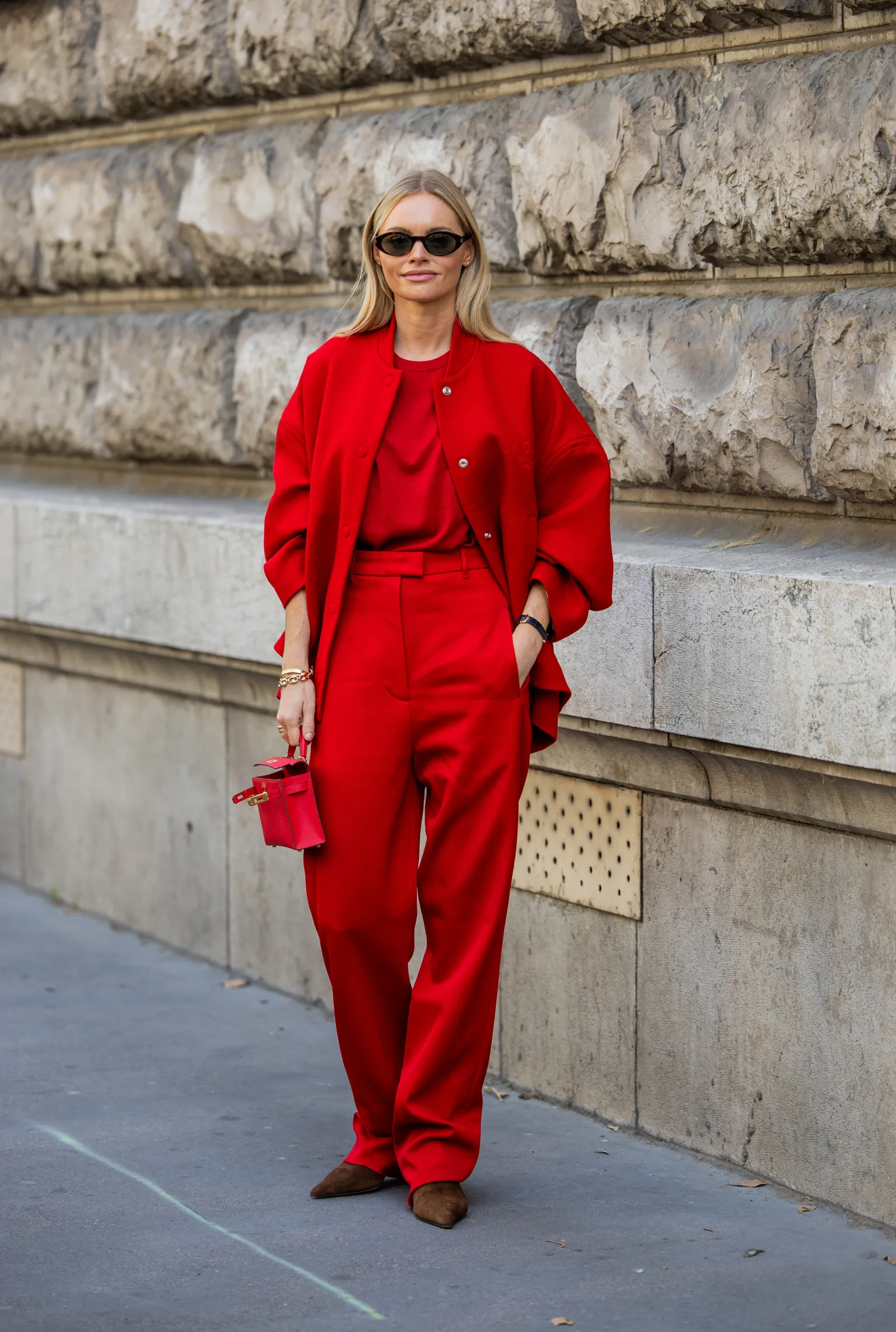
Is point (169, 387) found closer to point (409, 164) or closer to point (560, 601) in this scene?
point (409, 164)

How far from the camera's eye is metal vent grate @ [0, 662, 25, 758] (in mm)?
7078

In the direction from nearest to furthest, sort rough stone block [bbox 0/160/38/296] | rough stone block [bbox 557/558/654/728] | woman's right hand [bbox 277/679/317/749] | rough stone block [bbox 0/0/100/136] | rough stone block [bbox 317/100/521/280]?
1. woman's right hand [bbox 277/679/317/749]
2. rough stone block [bbox 557/558/654/728]
3. rough stone block [bbox 317/100/521/280]
4. rough stone block [bbox 0/0/100/136]
5. rough stone block [bbox 0/160/38/296]

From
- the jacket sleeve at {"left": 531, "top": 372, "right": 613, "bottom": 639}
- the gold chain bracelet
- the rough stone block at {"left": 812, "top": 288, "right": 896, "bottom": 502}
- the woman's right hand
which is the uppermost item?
the rough stone block at {"left": 812, "top": 288, "right": 896, "bottom": 502}

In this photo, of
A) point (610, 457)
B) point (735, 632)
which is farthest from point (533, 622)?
point (610, 457)

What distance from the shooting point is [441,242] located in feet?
12.8

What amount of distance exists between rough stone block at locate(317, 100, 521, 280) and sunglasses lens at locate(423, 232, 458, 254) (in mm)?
1081

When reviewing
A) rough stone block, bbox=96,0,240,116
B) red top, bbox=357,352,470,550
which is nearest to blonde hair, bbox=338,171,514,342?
red top, bbox=357,352,470,550

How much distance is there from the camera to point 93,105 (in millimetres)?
6637

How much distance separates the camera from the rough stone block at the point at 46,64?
6621 mm

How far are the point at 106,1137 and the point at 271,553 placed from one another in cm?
138

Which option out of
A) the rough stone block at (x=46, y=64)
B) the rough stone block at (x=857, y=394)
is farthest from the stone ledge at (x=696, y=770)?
the rough stone block at (x=46, y=64)

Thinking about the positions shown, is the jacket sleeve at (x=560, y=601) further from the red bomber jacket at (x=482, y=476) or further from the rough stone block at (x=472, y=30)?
the rough stone block at (x=472, y=30)

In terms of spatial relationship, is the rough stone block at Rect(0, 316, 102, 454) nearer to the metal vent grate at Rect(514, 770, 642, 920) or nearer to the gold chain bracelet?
the metal vent grate at Rect(514, 770, 642, 920)

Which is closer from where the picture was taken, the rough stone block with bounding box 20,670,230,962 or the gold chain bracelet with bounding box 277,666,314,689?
the gold chain bracelet with bounding box 277,666,314,689
